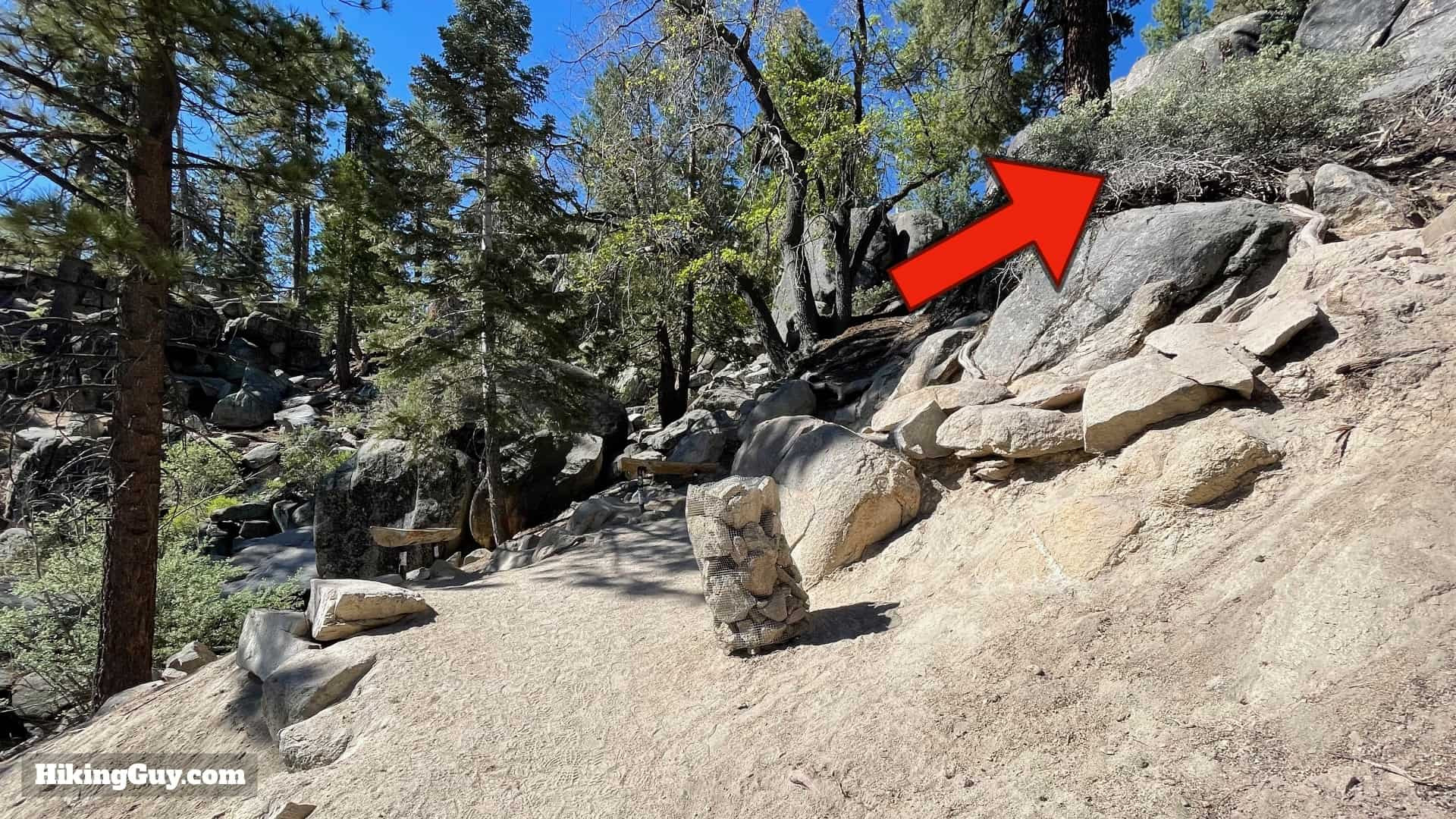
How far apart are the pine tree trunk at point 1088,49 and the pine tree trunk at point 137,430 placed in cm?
1036

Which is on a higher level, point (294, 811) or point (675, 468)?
point (675, 468)

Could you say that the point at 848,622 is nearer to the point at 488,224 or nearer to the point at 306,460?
the point at 488,224

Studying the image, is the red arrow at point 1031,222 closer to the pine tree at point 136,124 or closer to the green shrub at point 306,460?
the pine tree at point 136,124

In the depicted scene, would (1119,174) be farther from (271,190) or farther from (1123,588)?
(271,190)

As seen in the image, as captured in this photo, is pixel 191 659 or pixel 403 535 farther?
pixel 403 535

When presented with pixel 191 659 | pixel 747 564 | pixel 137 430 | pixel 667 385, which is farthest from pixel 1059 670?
pixel 667 385

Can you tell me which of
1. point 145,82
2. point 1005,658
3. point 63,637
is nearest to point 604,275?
point 145,82

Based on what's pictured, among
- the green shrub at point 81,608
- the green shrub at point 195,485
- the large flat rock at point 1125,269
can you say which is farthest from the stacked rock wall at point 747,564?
the green shrub at point 195,485

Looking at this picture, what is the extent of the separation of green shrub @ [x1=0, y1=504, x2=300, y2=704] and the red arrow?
9.71 metres

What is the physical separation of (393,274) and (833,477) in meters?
7.74

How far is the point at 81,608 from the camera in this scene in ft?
25.4

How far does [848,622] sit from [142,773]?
5.16 m

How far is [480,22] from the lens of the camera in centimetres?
960

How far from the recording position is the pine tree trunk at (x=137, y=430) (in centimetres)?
592
